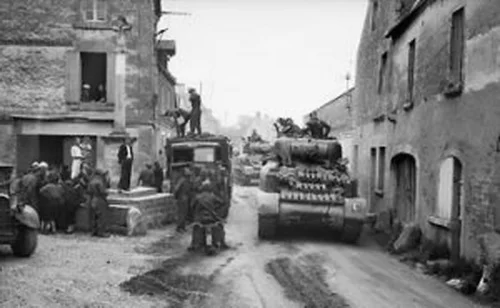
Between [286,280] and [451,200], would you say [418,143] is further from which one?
[286,280]

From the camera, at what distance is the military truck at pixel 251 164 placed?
105 feet

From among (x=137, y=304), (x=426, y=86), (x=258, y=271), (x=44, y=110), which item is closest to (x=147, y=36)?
(x=44, y=110)

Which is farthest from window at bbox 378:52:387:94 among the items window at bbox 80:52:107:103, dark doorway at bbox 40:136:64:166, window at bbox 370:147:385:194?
dark doorway at bbox 40:136:64:166

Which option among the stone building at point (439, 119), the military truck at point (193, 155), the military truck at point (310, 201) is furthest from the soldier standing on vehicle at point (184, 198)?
the stone building at point (439, 119)

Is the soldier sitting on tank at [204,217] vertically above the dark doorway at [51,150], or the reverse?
the dark doorway at [51,150]

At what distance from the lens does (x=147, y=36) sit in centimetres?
2111

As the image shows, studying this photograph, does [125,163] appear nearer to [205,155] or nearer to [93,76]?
[205,155]

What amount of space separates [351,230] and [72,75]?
41.3ft

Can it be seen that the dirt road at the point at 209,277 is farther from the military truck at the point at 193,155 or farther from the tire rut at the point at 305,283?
the military truck at the point at 193,155

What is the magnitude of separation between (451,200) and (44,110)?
15.2 m

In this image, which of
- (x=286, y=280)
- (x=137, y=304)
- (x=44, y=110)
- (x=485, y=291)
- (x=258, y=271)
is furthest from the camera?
(x=44, y=110)

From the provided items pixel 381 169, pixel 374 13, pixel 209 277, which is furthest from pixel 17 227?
pixel 374 13

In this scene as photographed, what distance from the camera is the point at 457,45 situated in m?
11.2

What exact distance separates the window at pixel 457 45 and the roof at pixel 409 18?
5.32ft
